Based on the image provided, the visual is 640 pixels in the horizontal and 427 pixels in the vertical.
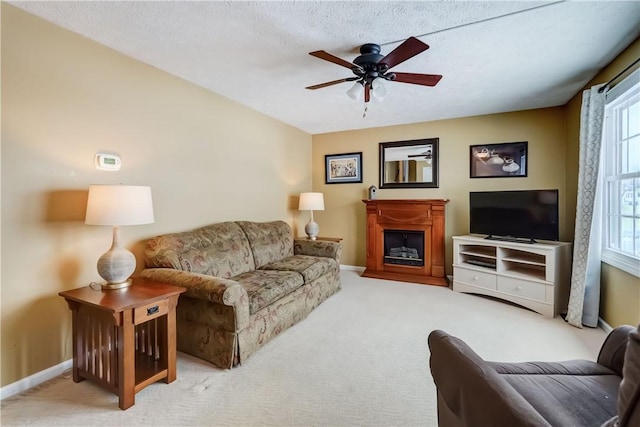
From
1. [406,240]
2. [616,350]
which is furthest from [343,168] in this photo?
[616,350]

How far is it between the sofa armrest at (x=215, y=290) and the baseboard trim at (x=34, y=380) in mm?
848

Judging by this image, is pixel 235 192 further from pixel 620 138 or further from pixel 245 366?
pixel 620 138

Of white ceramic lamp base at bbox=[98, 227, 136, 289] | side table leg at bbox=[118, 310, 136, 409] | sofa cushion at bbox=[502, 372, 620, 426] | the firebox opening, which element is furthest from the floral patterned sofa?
sofa cushion at bbox=[502, 372, 620, 426]

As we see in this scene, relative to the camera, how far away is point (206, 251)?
2.79m

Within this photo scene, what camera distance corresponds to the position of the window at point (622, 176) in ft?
7.85

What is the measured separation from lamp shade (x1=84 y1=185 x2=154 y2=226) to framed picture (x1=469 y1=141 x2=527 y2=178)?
166 inches

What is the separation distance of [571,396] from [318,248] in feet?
9.81

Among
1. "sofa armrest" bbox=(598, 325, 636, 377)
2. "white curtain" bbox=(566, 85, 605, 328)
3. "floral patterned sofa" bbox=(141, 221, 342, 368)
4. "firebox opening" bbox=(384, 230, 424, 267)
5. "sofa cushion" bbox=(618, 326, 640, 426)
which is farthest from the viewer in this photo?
"firebox opening" bbox=(384, 230, 424, 267)

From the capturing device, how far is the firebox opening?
14.9 feet

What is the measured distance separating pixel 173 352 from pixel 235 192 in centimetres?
206

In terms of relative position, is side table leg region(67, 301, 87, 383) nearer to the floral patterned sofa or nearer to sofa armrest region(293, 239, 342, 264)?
the floral patterned sofa

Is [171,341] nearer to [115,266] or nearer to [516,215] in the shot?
[115,266]

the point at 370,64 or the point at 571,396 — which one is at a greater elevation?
the point at 370,64

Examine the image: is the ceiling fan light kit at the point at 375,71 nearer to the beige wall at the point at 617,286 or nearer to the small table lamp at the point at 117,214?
the beige wall at the point at 617,286
